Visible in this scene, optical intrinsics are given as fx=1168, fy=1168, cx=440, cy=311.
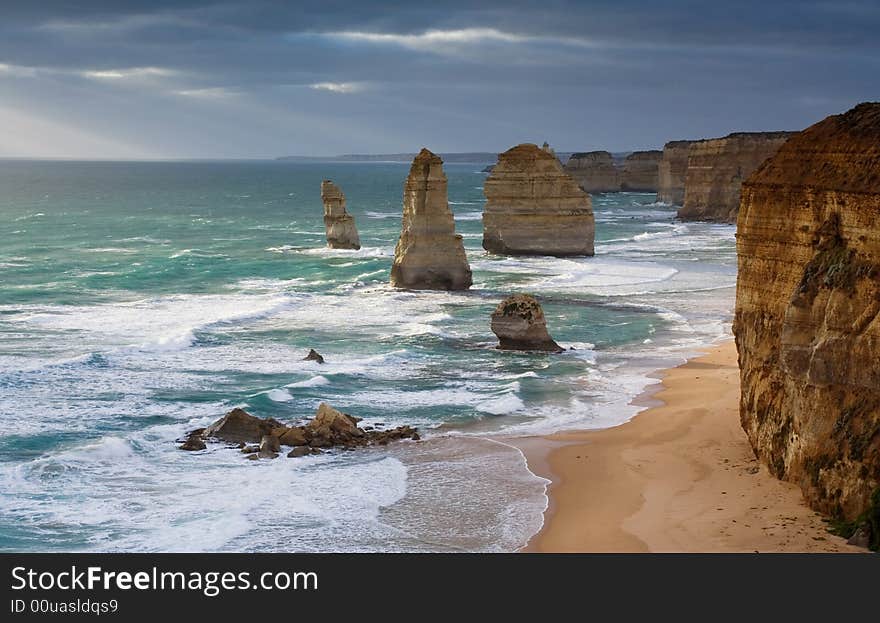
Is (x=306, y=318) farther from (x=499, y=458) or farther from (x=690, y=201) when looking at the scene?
(x=690, y=201)

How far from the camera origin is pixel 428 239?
50.5m

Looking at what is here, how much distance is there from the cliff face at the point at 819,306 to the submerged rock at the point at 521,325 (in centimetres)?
1409

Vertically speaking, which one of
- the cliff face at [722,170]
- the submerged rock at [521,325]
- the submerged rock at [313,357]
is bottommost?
the submerged rock at [313,357]

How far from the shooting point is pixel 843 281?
62.8 ft

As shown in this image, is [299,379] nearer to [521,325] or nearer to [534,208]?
[521,325]

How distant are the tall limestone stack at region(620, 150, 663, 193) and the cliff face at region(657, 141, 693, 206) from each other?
80.6ft

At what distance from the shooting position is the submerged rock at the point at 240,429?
2622cm

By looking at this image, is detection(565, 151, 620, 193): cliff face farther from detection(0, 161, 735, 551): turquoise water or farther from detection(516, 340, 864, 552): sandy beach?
detection(516, 340, 864, 552): sandy beach

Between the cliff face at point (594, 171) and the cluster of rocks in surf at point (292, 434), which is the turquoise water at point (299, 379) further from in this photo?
the cliff face at point (594, 171)

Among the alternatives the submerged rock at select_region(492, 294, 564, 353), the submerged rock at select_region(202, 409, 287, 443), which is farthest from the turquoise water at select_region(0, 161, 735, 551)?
the submerged rock at select_region(202, 409, 287, 443)

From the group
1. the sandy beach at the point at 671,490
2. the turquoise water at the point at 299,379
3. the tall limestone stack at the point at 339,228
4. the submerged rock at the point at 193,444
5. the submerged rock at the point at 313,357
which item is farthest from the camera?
the tall limestone stack at the point at 339,228

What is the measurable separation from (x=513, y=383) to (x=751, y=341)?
34.1ft

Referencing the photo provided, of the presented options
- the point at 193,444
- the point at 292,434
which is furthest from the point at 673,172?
the point at 193,444

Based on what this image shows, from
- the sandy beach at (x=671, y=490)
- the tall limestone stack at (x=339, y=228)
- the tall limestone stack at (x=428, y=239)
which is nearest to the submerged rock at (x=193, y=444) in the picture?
the sandy beach at (x=671, y=490)
